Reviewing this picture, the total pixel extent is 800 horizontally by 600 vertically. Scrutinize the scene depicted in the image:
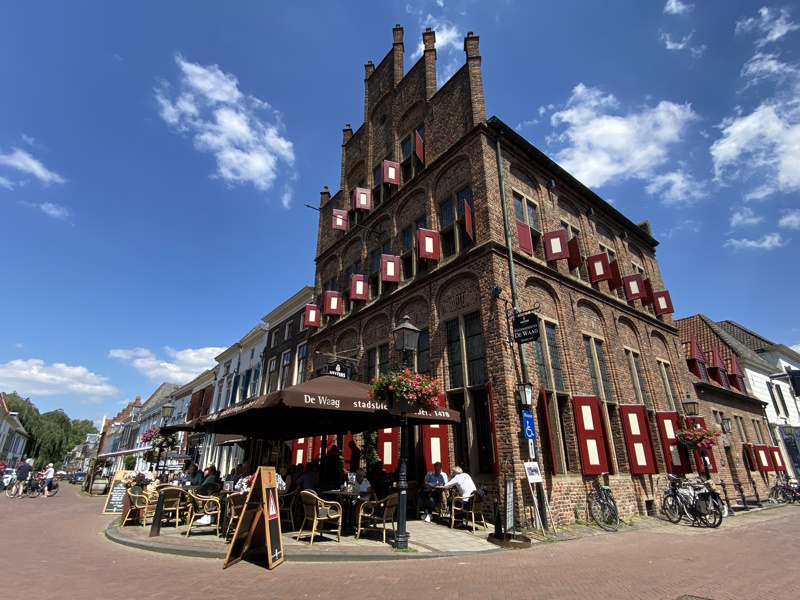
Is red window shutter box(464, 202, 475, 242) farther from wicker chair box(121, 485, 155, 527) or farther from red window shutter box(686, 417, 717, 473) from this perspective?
wicker chair box(121, 485, 155, 527)

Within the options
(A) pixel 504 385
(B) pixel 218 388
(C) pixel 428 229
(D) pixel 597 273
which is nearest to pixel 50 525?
(A) pixel 504 385

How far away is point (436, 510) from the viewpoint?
10430 mm

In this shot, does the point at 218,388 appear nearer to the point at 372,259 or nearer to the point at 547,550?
the point at 372,259

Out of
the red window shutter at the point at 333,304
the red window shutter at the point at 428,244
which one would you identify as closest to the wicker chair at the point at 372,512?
the red window shutter at the point at 428,244

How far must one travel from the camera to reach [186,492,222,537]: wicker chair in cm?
836

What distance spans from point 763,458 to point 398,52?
87.5ft

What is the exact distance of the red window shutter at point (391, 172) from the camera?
54.5 feet

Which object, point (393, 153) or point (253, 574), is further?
Result: point (393, 153)

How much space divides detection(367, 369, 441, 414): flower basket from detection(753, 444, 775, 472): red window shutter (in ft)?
69.2

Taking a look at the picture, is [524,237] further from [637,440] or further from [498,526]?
[498,526]

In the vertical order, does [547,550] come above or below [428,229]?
below

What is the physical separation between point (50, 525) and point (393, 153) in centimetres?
1699

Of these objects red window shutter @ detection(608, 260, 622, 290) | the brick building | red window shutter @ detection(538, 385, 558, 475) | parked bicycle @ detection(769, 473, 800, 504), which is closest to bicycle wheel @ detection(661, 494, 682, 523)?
the brick building

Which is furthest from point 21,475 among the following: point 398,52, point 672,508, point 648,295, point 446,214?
point 648,295
